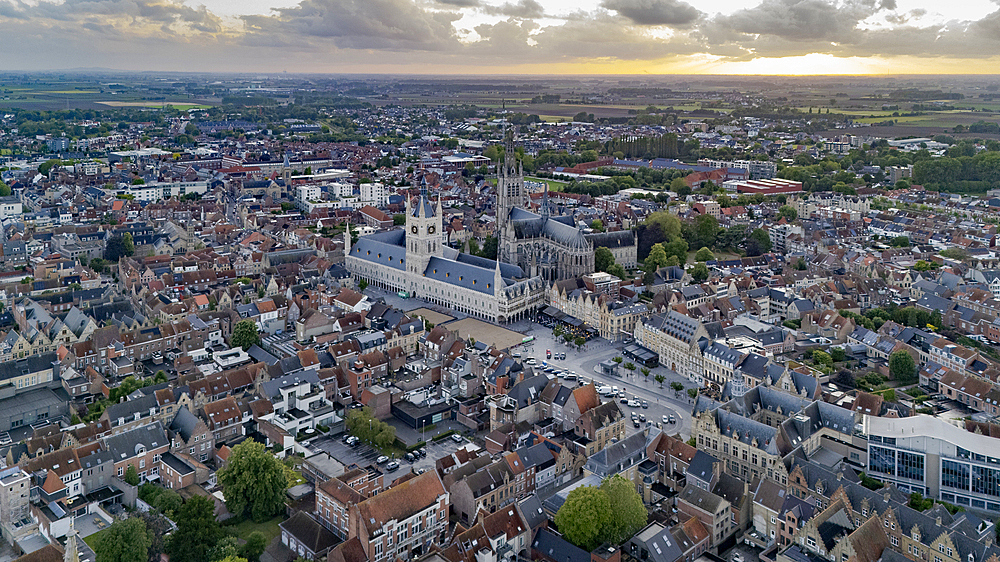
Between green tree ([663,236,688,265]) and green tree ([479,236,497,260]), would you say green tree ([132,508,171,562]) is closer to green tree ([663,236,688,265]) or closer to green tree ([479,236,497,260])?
green tree ([479,236,497,260])

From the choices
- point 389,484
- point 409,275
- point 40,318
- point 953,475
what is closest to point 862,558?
point 953,475

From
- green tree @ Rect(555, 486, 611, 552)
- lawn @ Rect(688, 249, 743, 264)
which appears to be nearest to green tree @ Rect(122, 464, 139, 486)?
green tree @ Rect(555, 486, 611, 552)

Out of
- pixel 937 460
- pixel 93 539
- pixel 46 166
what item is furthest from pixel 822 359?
pixel 46 166

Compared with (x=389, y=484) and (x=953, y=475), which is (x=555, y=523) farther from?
(x=953, y=475)

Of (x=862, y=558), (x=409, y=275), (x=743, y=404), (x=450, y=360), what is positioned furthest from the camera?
(x=409, y=275)

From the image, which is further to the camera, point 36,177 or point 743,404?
point 36,177

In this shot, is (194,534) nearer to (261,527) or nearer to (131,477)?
(261,527)
